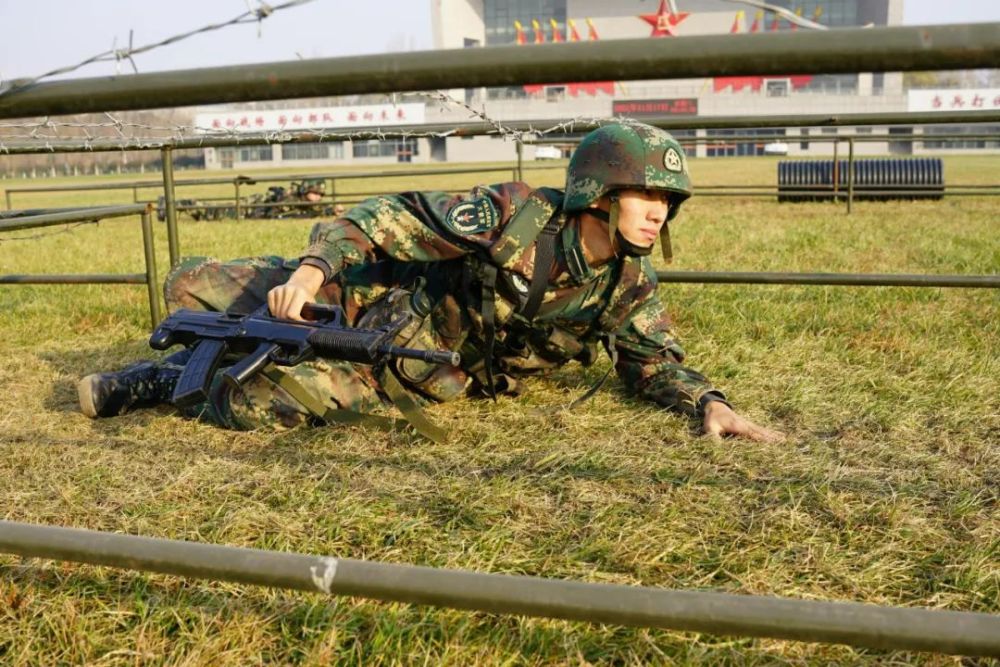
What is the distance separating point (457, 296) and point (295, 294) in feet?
2.08

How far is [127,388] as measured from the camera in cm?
313

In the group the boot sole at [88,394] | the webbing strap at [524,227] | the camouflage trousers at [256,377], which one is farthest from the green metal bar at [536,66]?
the boot sole at [88,394]

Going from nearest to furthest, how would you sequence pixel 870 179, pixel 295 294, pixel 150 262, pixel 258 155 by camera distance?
pixel 295 294 → pixel 150 262 → pixel 870 179 → pixel 258 155

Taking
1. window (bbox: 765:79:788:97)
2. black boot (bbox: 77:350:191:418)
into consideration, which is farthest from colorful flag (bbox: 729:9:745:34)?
black boot (bbox: 77:350:191:418)

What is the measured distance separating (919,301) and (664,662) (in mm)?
3670

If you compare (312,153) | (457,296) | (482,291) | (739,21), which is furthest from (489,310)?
(739,21)

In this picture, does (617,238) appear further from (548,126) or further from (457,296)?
(548,126)

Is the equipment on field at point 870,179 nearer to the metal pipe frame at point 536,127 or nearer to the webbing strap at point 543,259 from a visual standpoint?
the metal pipe frame at point 536,127

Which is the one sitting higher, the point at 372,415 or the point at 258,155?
the point at 258,155

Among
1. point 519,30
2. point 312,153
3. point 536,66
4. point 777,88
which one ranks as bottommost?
point 536,66

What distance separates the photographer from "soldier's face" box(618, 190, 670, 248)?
2.71 meters

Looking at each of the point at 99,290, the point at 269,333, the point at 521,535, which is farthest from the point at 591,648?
the point at 99,290

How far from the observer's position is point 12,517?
230 cm

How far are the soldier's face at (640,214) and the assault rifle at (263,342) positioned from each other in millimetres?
700
